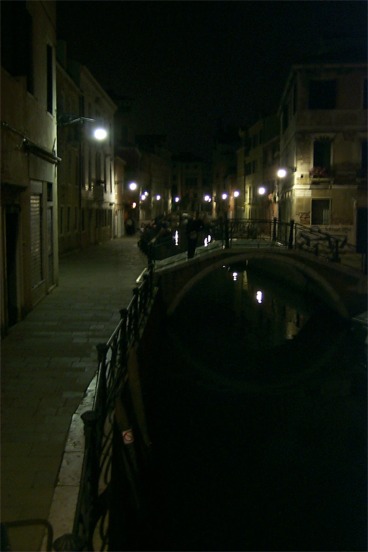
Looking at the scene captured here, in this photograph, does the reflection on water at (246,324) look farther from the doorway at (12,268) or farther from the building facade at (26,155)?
the doorway at (12,268)

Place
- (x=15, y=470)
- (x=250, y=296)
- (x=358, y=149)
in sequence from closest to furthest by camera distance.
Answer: (x=15, y=470), (x=250, y=296), (x=358, y=149)

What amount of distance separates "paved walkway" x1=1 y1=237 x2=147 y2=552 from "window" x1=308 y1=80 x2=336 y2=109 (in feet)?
50.9

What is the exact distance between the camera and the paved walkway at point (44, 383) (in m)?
4.74

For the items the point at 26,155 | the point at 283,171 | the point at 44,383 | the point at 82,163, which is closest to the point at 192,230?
the point at 26,155

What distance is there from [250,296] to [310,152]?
7764mm

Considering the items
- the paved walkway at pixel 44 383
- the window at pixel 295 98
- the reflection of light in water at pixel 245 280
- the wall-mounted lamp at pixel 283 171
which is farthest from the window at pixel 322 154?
the paved walkway at pixel 44 383

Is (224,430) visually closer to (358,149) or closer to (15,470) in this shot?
(15,470)

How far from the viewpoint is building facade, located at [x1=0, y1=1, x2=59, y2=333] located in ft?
31.3

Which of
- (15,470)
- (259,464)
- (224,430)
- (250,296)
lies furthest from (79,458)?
(250,296)

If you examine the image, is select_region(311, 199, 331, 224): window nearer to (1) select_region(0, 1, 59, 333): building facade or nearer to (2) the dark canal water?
(2) the dark canal water

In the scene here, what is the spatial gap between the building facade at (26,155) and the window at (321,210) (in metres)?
15.4

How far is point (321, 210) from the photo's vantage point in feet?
87.8

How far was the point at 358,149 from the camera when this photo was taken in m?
26.2

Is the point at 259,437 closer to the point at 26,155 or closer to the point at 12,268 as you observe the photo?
the point at 12,268
